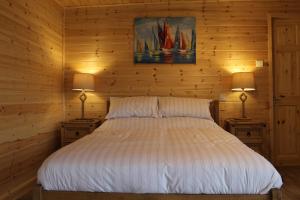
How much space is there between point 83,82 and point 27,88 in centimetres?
80

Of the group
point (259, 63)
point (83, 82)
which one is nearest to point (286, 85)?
point (259, 63)

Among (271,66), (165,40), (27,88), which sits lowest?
(27,88)

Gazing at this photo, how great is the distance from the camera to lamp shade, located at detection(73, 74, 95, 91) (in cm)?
341

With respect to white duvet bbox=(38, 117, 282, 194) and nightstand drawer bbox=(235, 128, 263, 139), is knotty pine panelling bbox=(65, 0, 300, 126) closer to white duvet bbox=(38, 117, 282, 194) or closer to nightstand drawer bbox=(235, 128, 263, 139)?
nightstand drawer bbox=(235, 128, 263, 139)

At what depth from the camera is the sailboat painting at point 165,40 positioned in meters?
3.62

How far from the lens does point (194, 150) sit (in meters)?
1.77

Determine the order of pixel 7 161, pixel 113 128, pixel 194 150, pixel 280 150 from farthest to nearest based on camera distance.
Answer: pixel 280 150
pixel 113 128
pixel 7 161
pixel 194 150

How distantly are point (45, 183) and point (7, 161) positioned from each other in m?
1.09

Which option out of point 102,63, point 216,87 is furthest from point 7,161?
point 216,87

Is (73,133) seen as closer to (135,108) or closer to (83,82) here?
(83,82)

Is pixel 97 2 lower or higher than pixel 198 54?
higher

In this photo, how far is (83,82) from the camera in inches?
135

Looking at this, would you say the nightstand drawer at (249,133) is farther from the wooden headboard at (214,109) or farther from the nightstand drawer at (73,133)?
the nightstand drawer at (73,133)

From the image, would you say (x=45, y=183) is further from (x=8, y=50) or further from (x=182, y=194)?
(x=8, y=50)
